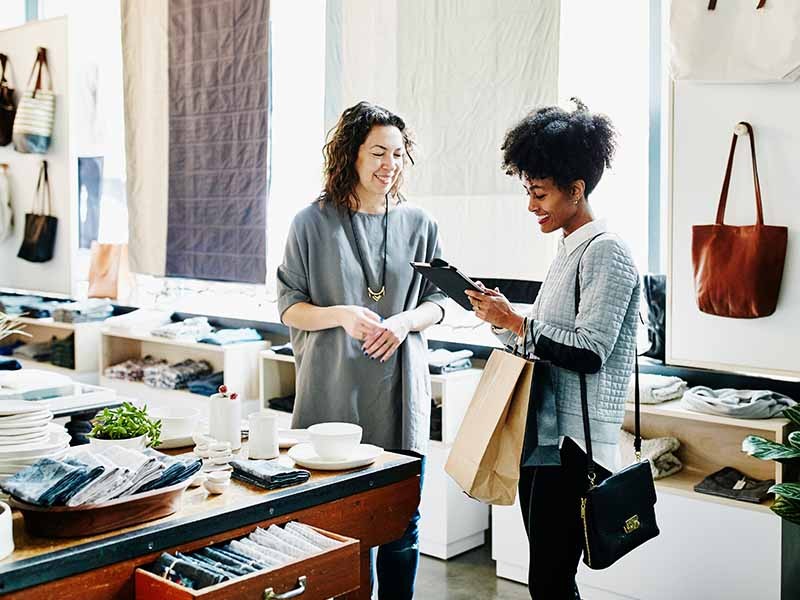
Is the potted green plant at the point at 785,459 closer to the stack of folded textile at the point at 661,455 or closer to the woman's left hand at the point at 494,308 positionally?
the stack of folded textile at the point at 661,455

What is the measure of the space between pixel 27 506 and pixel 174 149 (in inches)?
150

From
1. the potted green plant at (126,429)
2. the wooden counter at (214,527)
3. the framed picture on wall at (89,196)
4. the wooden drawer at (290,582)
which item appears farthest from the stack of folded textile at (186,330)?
the wooden drawer at (290,582)

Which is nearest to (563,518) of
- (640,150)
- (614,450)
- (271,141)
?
(614,450)

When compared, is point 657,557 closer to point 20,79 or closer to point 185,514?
point 185,514

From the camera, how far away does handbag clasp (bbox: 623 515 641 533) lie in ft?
7.02

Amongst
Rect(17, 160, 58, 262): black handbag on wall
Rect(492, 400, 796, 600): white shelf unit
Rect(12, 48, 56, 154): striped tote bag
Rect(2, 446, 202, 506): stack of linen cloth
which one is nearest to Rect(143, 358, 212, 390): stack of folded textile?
Rect(17, 160, 58, 262): black handbag on wall

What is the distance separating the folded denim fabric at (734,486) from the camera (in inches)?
116

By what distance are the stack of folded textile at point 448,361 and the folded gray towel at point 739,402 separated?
3.34 feet

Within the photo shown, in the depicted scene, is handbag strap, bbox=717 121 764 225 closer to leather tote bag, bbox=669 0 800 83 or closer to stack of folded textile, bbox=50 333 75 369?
leather tote bag, bbox=669 0 800 83

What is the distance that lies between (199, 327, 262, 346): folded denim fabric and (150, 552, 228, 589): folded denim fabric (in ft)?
10.1

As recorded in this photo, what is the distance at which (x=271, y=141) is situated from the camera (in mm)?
4746

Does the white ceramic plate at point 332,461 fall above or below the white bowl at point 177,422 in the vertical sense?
below

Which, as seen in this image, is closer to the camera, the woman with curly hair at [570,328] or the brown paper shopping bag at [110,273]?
the woman with curly hair at [570,328]

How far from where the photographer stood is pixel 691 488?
3096 millimetres
